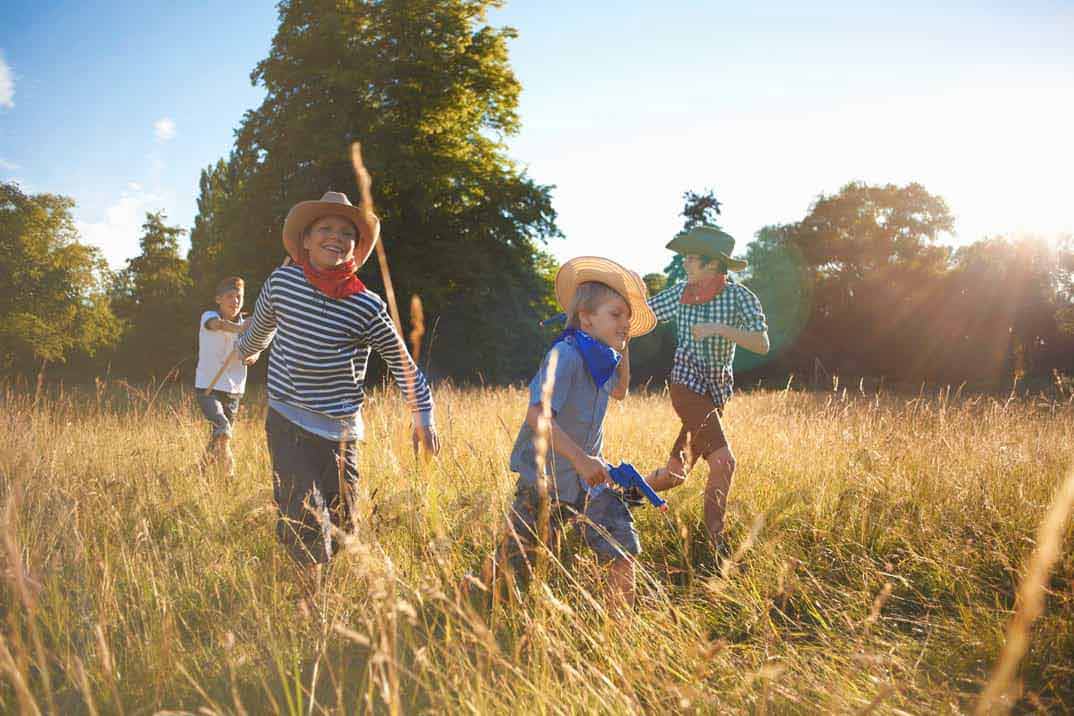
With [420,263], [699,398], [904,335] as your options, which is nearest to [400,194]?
[420,263]

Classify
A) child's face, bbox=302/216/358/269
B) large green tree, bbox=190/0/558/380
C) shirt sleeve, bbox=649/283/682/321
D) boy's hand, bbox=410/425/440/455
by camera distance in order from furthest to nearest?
large green tree, bbox=190/0/558/380
shirt sleeve, bbox=649/283/682/321
child's face, bbox=302/216/358/269
boy's hand, bbox=410/425/440/455

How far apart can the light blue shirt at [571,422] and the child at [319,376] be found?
17.0 inches

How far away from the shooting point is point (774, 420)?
6.45 metres

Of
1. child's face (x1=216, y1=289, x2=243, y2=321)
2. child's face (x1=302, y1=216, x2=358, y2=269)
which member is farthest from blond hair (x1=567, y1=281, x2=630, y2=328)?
child's face (x1=216, y1=289, x2=243, y2=321)

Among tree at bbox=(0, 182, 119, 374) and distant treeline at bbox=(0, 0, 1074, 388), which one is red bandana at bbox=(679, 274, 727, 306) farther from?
tree at bbox=(0, 182, 119, 374)

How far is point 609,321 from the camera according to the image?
8.60 ft

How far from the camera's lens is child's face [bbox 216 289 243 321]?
562 cm

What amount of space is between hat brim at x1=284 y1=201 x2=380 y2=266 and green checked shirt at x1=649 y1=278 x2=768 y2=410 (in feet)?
6.08

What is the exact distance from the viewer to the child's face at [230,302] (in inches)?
221

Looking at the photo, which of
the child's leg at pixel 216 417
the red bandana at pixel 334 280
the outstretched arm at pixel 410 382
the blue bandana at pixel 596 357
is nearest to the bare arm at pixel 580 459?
the blue bandana at pixel 596 357

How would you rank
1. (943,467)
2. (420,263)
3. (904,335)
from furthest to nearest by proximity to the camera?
(904,335), (420,263), (943,467)

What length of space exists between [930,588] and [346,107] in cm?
1561

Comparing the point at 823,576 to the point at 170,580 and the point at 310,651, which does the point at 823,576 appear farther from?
the point at 170,580

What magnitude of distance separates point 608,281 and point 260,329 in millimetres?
1769
